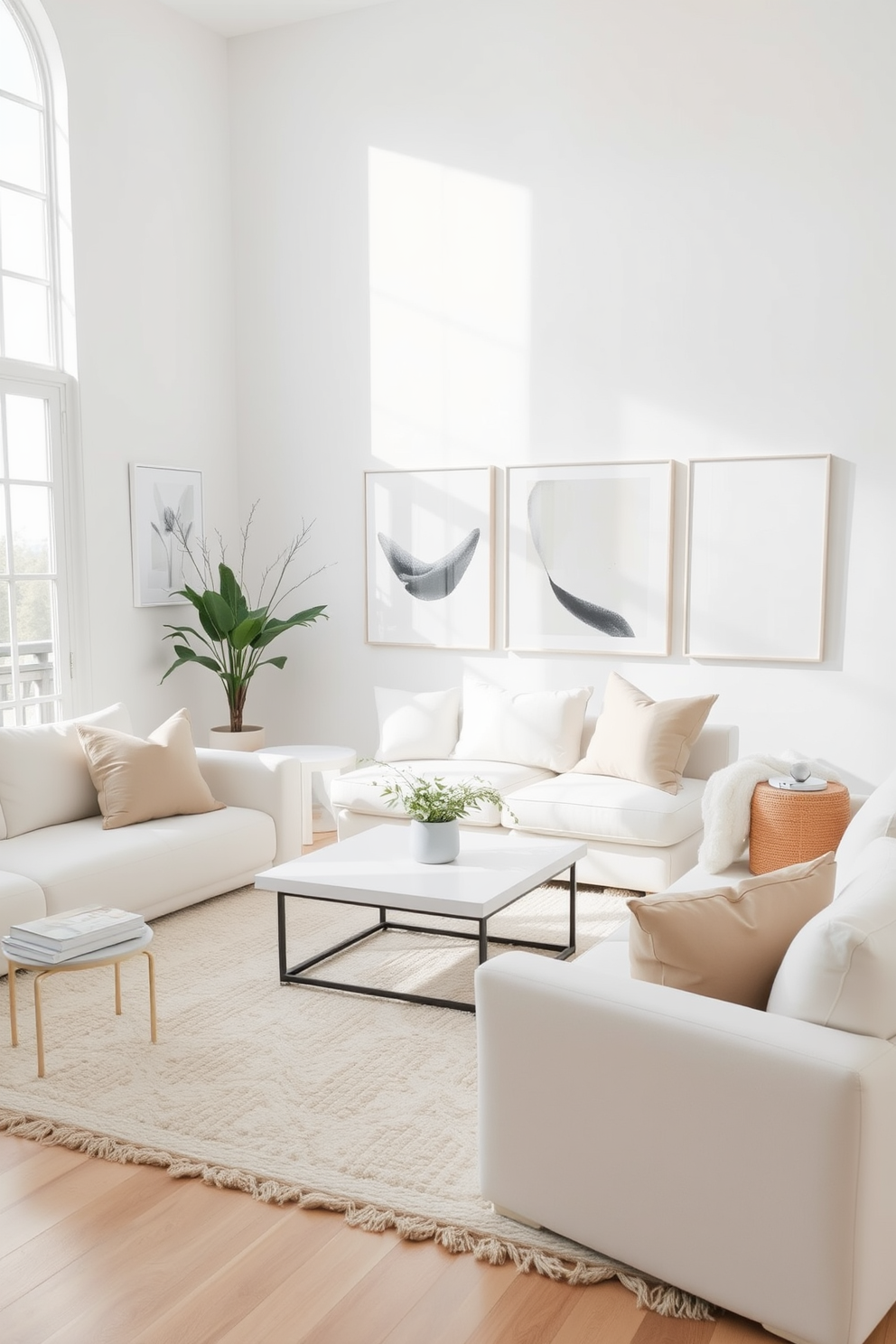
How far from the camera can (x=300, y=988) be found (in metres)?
3.79

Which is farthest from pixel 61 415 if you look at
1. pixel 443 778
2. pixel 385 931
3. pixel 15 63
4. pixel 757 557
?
pixel 757 557

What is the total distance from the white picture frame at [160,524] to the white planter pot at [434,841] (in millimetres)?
2560

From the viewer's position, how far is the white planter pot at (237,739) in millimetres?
5848

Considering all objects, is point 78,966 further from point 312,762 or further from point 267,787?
point 312,762

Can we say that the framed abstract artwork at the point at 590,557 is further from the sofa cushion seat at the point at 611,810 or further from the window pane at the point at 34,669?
the window pane at the point at 34,669

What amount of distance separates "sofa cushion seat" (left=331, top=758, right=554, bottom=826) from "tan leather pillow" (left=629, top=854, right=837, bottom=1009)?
2.60m

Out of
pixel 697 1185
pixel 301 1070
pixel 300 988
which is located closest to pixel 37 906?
pixel 300 988

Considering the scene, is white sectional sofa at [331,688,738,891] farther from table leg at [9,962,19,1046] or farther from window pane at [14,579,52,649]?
table leg at [9,962,19,1046]

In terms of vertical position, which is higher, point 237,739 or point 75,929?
point 237,739

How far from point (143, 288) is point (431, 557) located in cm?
195

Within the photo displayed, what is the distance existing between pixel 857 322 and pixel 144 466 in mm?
3383

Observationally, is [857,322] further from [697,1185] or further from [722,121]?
[697,1185]

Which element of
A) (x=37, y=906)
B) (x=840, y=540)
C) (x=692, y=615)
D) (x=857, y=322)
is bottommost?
(x=37, y=906)

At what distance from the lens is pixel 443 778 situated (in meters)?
5.04
